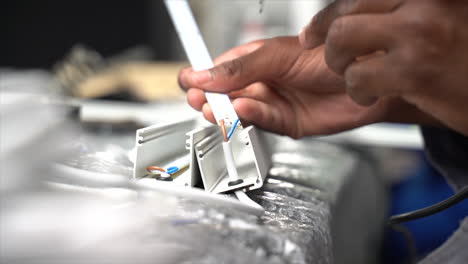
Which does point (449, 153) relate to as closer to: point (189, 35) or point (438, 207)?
point (438, 207)

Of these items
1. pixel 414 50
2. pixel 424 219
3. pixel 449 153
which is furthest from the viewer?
pixel 424 219

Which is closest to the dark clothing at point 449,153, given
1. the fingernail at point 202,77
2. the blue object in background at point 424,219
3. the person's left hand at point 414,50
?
the blue object in background at point 424,219

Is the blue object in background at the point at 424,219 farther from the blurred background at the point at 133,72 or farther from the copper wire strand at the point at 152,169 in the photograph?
the copper wire strand at the point at 152,169

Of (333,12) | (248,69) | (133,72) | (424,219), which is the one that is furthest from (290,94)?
(133,72)

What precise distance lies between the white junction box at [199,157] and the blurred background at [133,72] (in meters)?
0.10

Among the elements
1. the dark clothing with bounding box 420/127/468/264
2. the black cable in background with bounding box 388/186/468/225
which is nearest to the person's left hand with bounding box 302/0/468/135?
the black cable in background with bounding box 388/186/468/225

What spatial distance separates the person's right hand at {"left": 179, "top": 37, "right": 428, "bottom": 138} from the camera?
52cm

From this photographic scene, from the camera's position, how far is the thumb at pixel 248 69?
486 millimetres

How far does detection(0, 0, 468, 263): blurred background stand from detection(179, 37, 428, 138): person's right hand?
84 millimetres

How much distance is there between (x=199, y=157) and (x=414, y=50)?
8.4 inches

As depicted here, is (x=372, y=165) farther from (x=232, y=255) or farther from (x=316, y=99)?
(x=232, y=255)

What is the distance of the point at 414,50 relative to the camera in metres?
0.32

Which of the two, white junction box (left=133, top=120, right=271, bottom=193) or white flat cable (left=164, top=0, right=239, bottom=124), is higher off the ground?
white flat cable (left=164, top=0, right=239, bottom=124)

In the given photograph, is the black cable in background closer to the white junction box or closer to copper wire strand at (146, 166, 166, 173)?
the white junction box
